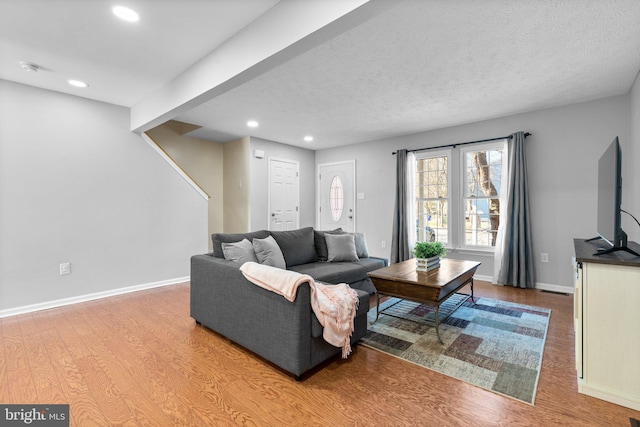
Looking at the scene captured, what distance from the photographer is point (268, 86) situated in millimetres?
3338

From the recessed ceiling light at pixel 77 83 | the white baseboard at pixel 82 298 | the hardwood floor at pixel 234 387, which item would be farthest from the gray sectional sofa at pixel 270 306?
the recessed ceiling light at pixel 77 83

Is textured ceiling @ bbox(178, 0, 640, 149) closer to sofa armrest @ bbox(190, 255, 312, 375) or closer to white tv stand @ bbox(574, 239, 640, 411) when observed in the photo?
white tv stand @ bbox(574, 239, 640, 411)

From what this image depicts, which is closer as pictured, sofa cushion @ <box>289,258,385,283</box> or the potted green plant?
the potted green plant

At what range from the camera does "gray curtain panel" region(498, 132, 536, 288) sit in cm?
411

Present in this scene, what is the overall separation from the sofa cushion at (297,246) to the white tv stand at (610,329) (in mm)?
2571

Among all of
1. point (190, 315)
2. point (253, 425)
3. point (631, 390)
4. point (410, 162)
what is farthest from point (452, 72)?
point (190, 315)

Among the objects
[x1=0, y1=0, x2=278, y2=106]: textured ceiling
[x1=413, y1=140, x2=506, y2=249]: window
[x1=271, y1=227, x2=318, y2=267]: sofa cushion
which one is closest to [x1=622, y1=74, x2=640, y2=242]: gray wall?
[x1=413, y1=140, x2=506, y2=249]: window

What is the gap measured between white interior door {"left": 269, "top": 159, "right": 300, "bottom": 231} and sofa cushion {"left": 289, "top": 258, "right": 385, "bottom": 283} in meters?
2.46

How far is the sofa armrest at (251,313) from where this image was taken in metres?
1.93

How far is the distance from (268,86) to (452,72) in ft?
6.35

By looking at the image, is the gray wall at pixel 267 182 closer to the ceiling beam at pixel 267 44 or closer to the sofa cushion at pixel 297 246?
the sofa cushion at pixel 297 246

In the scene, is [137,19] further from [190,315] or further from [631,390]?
[631,390]

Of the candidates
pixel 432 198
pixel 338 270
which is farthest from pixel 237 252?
pixel 432 198

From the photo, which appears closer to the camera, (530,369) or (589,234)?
(530,369)
